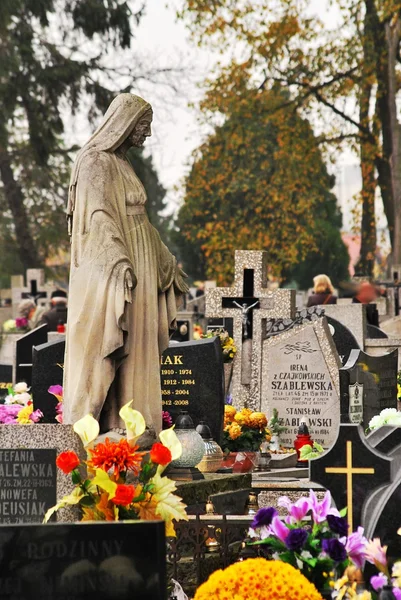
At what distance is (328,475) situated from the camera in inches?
303

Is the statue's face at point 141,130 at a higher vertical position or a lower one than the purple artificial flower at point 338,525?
higher

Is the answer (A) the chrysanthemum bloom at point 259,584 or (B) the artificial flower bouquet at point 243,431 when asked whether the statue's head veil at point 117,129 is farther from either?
(B) the artificial flower bouquet at point 243,431

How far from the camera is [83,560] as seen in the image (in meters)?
5.96

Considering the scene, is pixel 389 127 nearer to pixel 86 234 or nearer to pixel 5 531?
pixel 86 234

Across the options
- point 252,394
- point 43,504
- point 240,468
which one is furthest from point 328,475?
point 252,394

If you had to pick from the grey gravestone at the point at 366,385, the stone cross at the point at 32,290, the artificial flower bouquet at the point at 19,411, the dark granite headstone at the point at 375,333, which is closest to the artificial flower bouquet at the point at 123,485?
the artificial flower bouquet at the point at 19,411

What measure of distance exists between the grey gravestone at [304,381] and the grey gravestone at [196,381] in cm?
200

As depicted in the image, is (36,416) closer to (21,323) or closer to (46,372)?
(46,372)

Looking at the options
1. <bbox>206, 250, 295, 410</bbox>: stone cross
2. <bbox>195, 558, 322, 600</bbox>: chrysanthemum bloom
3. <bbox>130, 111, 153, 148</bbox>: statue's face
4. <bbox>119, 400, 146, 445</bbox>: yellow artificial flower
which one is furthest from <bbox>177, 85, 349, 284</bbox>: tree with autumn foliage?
<bbox>195, 558, 322, 600</bbox>: chrysanthemum bloom

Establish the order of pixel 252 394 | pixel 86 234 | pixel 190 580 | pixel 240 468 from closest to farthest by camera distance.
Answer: pixel 190 580
pixel 86 234
pixel 240 468
pixel 252 394

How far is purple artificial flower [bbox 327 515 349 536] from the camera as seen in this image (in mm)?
6930

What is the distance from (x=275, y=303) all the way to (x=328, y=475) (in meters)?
8.24

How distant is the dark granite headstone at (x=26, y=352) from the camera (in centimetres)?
1856

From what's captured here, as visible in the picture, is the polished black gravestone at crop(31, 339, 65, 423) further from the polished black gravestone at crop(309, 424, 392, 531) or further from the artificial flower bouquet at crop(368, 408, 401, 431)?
the polished black gravestone at crop(309, 424, 392, 531)
